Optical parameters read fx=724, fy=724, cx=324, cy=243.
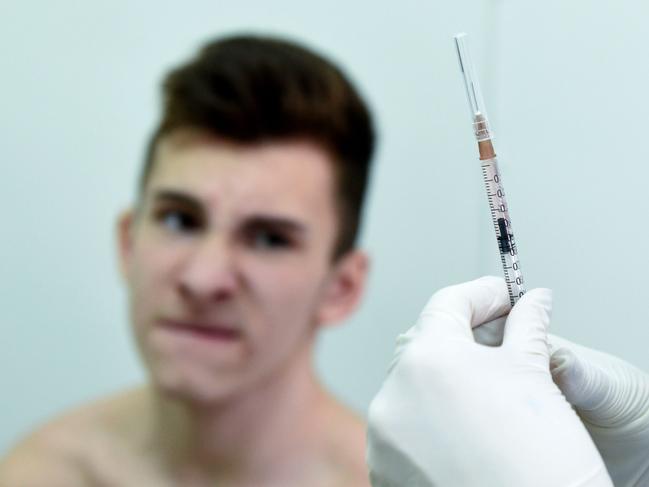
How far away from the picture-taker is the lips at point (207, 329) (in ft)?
3.04

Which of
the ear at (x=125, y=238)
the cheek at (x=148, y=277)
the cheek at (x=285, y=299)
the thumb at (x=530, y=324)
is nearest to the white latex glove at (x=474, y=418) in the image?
the thumb at (x=530, y=324)

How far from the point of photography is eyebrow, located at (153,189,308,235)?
0.92 m

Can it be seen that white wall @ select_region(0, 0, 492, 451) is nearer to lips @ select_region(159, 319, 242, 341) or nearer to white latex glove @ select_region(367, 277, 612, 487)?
lips @ select_region(159, 319, 242, 341)

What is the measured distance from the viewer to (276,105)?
92cm

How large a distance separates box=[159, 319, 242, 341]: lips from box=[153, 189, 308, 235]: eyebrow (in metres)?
0.14

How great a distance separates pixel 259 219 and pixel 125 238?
27cm

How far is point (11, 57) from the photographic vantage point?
1.11m

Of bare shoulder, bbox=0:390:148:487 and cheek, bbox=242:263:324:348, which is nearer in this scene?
cheek, bbox=242:263:324:348

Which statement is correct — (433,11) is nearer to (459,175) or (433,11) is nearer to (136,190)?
(459,175)

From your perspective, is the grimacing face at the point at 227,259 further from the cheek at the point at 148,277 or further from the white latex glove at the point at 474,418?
the white latex glove at the point at 474,418

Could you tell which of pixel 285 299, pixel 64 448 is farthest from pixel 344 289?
pixel 64 448

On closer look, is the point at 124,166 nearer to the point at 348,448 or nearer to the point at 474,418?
the point at 348,448

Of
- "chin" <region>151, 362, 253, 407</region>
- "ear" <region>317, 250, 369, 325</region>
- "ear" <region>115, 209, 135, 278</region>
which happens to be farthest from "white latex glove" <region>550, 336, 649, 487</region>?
"ear" <region>115, 209, 135, 278</region>

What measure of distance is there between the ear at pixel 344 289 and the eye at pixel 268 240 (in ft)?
0.34
